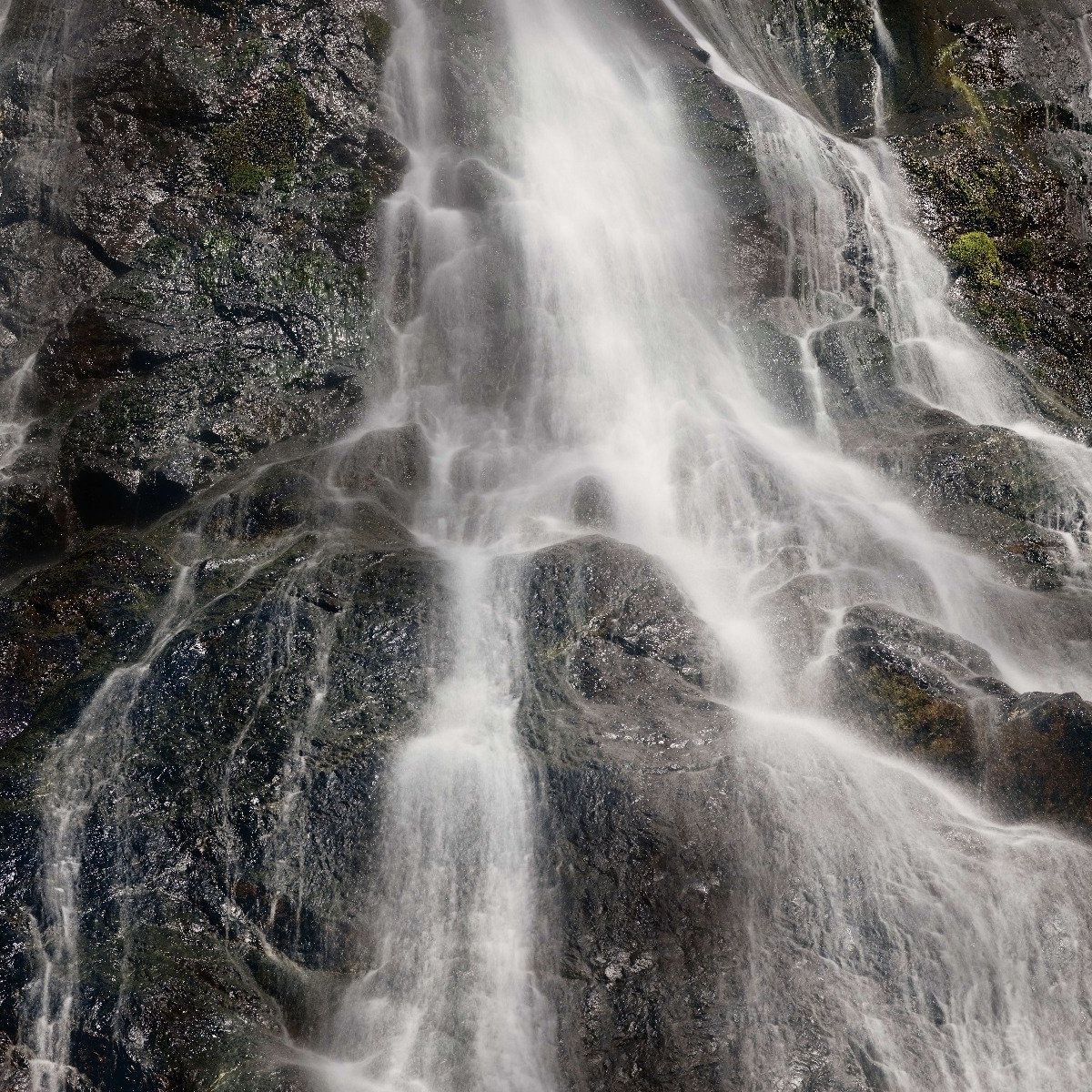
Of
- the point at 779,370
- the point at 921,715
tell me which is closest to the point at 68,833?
the point at 921,715

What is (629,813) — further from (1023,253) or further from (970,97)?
(970,97)

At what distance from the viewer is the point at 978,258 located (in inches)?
622

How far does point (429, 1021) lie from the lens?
7430 mm

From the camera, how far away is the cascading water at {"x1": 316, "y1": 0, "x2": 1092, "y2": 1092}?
7211 millimetres

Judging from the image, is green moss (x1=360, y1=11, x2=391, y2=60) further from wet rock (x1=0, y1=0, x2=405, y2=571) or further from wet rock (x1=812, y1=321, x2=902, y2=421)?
wet rock (x1=812, y1=321, x2=902, y2=421)

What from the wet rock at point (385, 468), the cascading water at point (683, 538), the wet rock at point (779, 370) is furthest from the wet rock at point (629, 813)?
the wet rock at point (779, 370)

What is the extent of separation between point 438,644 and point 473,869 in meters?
2.22

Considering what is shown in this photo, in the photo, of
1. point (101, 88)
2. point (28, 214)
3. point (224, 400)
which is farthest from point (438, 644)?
point (101, 88)

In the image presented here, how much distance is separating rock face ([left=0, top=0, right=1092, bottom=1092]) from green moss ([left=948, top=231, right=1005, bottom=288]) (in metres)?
0.08

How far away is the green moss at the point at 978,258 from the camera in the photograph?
51.2 ft

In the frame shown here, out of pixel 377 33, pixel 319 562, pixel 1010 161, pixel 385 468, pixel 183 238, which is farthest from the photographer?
pixel 1010 161

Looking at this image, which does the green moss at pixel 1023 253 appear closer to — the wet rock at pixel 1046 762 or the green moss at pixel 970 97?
the green moss at pixel 970 97

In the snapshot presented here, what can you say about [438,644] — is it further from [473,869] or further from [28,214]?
[28,214]

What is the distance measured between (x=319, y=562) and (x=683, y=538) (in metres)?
4.24
